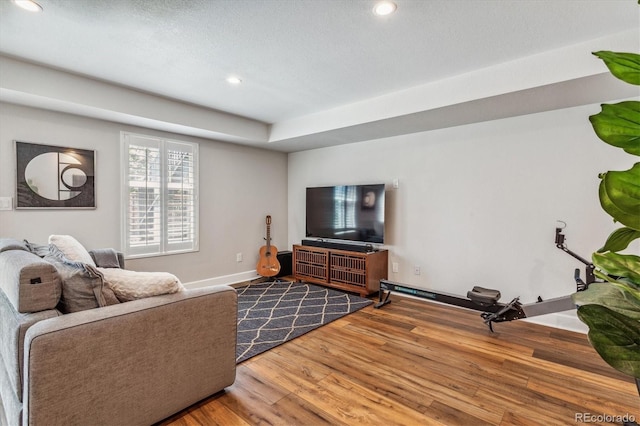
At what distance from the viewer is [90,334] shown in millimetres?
1409

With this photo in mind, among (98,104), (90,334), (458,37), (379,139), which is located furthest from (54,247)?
(379,139)

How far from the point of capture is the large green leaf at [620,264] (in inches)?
21.1

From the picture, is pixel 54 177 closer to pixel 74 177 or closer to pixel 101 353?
pixel 74 177

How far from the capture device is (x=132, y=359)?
154cm

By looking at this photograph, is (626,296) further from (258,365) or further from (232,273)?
(232,273)

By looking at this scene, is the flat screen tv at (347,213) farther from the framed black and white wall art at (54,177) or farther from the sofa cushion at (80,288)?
the sofa cushion at (80,288)

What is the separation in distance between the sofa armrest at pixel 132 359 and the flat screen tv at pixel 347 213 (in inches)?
102

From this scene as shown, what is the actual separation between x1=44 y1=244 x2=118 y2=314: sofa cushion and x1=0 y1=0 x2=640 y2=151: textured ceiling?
1601 millimetres

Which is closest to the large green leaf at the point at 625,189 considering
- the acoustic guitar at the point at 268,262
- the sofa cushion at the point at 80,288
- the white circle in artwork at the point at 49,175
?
the sofa cushion at the point at 80,288

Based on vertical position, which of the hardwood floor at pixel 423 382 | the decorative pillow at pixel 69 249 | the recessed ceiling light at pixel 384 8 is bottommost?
the hardwood floor at pixel 423 382

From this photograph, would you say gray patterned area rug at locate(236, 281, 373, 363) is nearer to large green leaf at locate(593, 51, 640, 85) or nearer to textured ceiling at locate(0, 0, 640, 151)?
textured ceiling at locate(0, 0, 640, 151)

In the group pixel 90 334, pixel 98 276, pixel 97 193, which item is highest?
pixel 97 193

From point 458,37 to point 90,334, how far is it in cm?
286

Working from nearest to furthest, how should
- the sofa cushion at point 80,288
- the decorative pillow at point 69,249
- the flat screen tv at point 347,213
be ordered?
the sofa cushion at point 80,288 → the decorative pillow at point 69,249 → the flat screen tv at point 347,213
